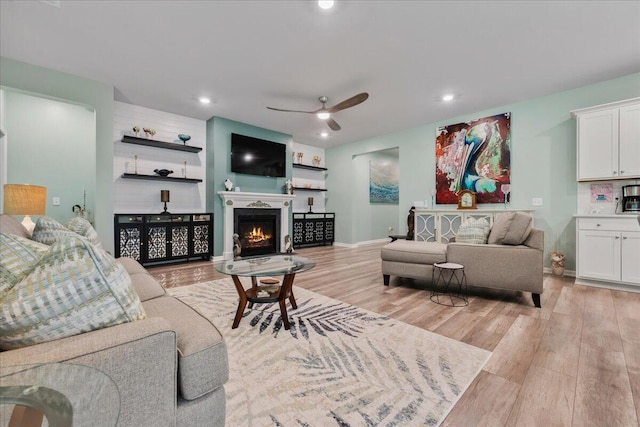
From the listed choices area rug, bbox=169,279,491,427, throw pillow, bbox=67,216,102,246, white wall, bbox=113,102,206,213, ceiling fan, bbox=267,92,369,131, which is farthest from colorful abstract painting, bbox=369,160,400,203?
throw pillow, bbox=67,216,102,246

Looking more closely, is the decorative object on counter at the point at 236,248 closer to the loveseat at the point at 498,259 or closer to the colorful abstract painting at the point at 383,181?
the loveseat at the point at 498,259

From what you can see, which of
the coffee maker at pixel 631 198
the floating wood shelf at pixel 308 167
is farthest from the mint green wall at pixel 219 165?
the coffee maker at pixel 631 198

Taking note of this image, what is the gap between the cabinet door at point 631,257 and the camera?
3018 millimetres

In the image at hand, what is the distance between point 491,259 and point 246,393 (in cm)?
262

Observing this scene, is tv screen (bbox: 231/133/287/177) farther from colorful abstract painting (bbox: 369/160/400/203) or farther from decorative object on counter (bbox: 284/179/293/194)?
colorful abstract painting (bbox: 369/160/400/203)

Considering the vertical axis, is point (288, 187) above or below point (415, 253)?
above

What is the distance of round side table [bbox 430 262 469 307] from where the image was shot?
9.00 ft

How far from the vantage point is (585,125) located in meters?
3.50

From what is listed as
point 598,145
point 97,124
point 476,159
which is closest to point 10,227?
point 97,124

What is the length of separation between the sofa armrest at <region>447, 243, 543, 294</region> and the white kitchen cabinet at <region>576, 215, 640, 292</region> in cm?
144

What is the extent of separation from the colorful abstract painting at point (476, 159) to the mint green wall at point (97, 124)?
5.48 meters

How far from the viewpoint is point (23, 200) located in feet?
7.50

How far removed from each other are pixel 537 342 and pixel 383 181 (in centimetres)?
632

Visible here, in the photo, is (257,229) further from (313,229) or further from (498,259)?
(498,259)
